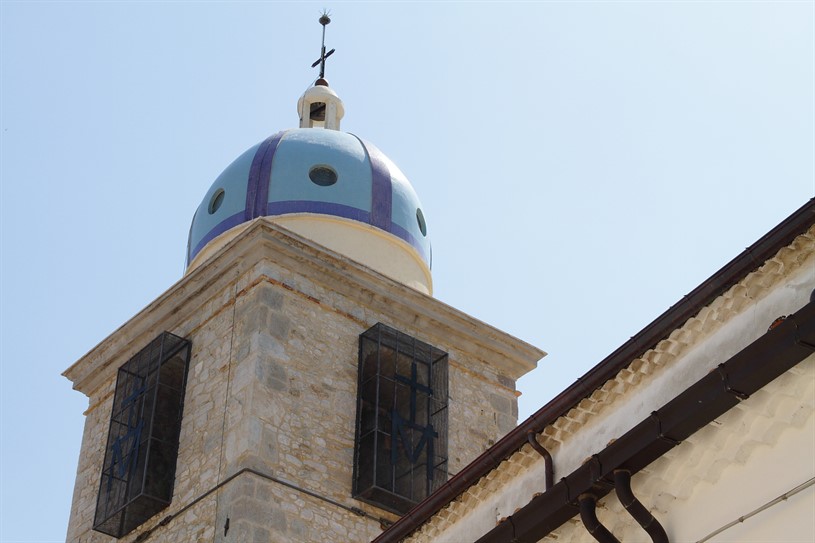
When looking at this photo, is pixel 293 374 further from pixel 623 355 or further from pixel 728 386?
pixel 728 386

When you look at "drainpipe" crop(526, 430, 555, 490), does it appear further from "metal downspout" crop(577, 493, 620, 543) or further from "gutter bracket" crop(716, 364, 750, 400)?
"gutter bracket" crop(716, 364, 750, 400)

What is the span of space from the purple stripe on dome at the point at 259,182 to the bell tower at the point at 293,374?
23 mm

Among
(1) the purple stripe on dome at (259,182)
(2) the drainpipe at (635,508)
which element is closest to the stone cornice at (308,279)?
(1) the purple stripe on dome at (259,182)

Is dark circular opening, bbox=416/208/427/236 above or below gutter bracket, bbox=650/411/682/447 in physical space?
above

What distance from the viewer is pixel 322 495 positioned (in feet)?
46.2

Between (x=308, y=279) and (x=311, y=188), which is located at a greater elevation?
(x=311, y=188)

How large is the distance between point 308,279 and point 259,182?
1.80 metres

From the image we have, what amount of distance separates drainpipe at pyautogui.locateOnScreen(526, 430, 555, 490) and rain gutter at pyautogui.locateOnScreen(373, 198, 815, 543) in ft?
0.12

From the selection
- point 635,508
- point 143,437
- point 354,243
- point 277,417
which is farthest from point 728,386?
point 354,243

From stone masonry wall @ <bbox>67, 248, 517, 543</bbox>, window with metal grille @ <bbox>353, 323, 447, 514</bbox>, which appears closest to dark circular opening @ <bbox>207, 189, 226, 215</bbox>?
stone masonry wall @ <bbox>67, 248, 517, 543</bbox>

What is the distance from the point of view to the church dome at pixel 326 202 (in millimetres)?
16375

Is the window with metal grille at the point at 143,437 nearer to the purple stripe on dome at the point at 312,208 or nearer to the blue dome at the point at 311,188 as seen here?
the blue dome at the point at 311,188

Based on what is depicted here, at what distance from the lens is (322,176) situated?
16.7 metres

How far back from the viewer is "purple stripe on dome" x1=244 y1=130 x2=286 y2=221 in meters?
16.5
